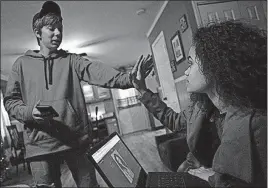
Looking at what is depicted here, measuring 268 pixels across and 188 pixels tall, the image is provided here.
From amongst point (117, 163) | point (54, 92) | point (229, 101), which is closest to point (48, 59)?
point (54, 92)

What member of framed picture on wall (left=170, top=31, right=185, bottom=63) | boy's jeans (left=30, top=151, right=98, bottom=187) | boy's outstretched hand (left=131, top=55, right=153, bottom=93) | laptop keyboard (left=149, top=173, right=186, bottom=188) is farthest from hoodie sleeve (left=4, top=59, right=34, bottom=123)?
framed picture on wall (left=170, top=31, right=185, bottom=63)

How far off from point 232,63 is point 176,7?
8.33 ft

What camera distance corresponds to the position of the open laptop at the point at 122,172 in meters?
0.72

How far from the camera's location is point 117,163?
2.74ft

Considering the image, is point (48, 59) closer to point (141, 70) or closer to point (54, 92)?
point (54, 92)

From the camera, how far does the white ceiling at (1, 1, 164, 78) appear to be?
287cm

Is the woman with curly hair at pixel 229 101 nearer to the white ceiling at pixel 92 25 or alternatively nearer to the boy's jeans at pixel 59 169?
the boy's jeans at pixel 59 169

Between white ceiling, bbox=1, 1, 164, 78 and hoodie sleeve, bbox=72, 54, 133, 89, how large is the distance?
1885 mm

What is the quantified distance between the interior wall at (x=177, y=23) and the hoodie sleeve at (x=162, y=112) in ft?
5.75

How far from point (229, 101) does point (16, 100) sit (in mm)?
688

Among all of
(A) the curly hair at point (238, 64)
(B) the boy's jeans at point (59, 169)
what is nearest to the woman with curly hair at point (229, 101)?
(A) the curly hair at point (238, 64)

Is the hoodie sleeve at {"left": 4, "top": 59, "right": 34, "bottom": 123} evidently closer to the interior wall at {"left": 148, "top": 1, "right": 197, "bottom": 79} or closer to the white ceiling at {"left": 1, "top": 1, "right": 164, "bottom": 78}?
the white ceiling at {"left": 1, "top": 1, "right": 164, "bottom": 78}

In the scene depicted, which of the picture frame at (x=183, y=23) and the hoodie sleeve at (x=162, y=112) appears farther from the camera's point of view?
the picture frame at (x=183, y=23)

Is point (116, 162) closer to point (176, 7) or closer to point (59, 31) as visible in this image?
point (59, 31)
